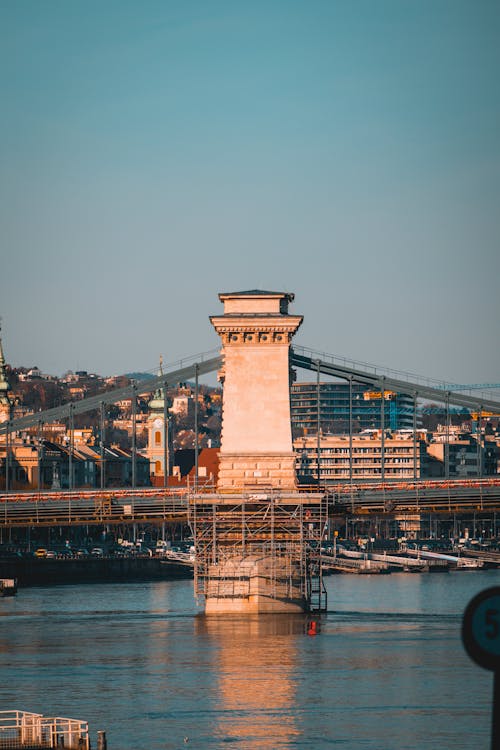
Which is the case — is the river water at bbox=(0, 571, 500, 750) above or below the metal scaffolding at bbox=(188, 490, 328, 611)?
below

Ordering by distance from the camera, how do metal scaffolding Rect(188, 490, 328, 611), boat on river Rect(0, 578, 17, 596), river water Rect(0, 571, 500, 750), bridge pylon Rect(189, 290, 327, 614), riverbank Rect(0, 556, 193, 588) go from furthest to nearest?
1. riverbank Rect(0, 556, 193, 588)
2. boat on river Rect(0, 578, 17, 596)
3. bridge pylon Rect(189, 290, 327, 614)
4. metal scaffolding Rect(188, 490, 328, 611)
5. river water Rect(0, 571, 500, 750)

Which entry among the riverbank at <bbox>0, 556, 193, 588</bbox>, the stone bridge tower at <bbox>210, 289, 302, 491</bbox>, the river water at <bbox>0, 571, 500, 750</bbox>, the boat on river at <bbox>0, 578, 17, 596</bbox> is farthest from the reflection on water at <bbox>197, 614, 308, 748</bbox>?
the riverbank at <bbox>0, 556, 193, 588</bbox>

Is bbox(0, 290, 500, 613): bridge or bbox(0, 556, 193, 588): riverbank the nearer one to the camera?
bbox(0, 290, 500, 613): bridge

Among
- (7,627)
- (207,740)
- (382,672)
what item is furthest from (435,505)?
(207,740)

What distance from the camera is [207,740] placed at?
155 ft

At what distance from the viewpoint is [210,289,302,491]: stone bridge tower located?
87.8m

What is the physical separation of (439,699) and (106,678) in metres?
12.5

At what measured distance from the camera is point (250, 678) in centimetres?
6134

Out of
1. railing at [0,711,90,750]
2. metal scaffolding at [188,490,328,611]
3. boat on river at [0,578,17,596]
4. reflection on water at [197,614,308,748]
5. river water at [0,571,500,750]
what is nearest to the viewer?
railing at [0,711,90,750]

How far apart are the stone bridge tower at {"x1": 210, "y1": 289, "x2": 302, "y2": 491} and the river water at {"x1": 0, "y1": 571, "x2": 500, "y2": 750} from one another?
24.0 ft

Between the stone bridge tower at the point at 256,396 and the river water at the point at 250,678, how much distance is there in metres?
7.33

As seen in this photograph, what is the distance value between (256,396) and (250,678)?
28.4m

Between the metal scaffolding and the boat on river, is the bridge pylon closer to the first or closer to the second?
the metal scaffolding

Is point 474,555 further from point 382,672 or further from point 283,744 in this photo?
point 283,744
